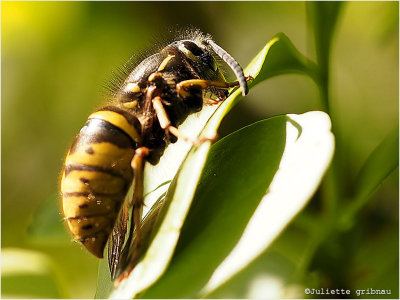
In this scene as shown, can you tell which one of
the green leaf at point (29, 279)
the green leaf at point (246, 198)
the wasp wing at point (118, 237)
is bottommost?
the green leaf at point (29, 279)

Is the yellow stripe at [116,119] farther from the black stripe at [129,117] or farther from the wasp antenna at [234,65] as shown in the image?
the wasp antenna at [234,65]

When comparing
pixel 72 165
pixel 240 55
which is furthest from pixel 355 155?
pixel 72 165

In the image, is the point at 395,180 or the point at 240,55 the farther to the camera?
the point at 240,55

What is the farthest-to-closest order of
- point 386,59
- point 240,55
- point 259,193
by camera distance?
point 240,55 < point 386,59 < point 259,193

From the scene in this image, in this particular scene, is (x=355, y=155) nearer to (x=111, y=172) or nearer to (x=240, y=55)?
(x=240, y=55)

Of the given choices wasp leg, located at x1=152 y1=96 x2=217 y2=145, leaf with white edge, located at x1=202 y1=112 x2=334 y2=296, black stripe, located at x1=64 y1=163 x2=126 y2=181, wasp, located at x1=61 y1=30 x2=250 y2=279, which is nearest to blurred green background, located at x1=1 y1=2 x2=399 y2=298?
wasp, located at x1=61 y1=30 x2=250 y2=279

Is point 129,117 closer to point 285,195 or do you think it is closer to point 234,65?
point 234,65

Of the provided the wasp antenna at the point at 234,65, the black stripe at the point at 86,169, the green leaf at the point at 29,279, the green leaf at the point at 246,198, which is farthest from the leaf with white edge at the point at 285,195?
the green leaf at the point at 29,279
